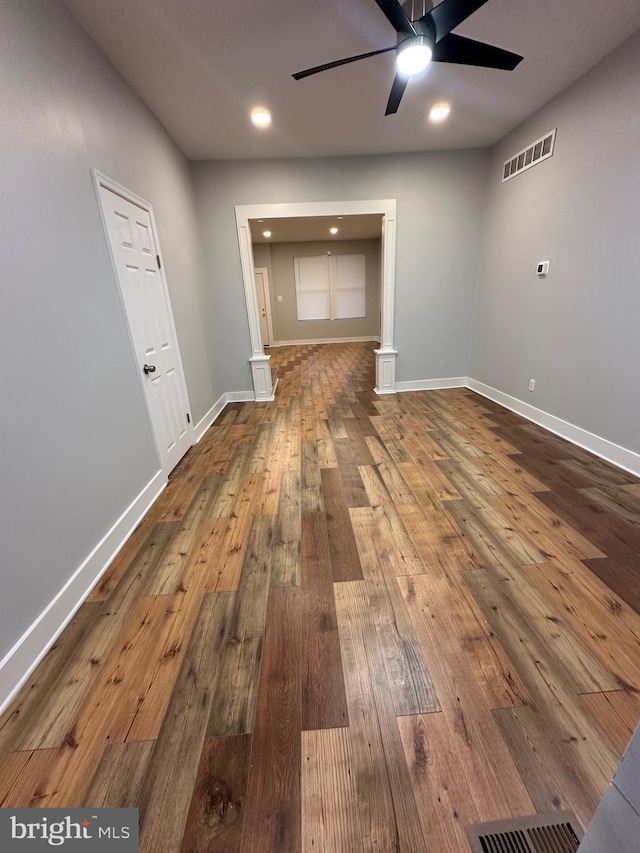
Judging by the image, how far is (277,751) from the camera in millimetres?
987

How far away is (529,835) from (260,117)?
448 cm

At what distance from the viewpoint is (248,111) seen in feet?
9.27

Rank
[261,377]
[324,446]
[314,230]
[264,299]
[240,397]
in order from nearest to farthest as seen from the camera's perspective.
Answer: [324,446], [261,377], [240,397], [314,230], [264,299]

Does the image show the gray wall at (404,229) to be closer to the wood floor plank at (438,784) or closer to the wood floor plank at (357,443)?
the wood floor plank at (357,443)

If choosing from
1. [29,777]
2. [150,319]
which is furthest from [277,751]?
[150,319]

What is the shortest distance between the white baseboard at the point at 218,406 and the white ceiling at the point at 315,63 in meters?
2.74

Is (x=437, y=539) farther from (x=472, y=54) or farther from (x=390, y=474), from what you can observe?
(x=472, y=54)

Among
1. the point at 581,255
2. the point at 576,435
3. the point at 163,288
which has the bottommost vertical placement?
the point at 576,435

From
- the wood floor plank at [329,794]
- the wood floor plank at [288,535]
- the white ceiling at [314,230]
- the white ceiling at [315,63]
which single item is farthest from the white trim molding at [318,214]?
the wood floor plank at [329,794]

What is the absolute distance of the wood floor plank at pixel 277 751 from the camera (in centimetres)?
83

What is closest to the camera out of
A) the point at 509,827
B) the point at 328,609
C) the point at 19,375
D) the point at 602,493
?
the point at 509,827

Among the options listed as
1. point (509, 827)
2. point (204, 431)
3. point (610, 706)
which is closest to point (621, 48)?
point (610, 706)

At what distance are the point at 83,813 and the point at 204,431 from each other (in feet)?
9.81

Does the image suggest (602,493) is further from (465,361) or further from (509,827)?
(465,361)
